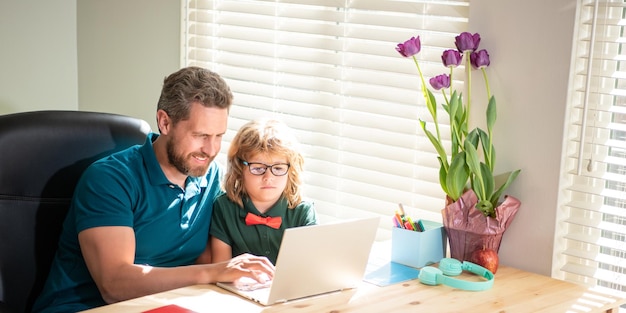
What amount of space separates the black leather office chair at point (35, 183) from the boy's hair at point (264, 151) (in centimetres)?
37

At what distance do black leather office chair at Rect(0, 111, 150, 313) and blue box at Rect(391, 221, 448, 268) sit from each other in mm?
862

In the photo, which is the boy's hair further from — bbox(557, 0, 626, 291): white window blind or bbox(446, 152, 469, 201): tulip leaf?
bbox(557, 0, 626, 291): white window blind

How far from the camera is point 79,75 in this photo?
→ 3666 mm

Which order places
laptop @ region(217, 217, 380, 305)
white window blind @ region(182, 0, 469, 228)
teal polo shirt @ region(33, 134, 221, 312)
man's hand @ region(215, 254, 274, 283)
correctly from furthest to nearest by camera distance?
white window blind @ region(182, 0, 469, 228) → teal polo shirt @ region(33, 134, 221, 312) → man's hand @ region(215, 254, 274, 283) → laptop @ region(217, 217, 380, 305)

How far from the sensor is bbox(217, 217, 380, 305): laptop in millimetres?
1991

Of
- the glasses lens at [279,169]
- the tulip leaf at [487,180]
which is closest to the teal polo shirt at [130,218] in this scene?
the glasses lens at [279,169]

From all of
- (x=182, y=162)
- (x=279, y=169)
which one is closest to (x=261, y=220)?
(x=279, y=169)

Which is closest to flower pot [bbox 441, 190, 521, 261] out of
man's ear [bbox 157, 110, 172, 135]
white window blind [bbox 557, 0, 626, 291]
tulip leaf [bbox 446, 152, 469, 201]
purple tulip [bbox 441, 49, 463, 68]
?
tulip leaf [bbox 446, 152, 469, 201]

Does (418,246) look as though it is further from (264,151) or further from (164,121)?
(164,121)

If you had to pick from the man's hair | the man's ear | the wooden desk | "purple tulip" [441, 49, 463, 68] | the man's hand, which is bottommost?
the wooden desk

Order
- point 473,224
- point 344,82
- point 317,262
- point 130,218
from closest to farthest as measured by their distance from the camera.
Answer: point 317,262, point 130,218, point 473,224, point 344,82

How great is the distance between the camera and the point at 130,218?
7.45ft

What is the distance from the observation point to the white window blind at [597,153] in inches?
89.5

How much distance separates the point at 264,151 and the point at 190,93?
0.25 metres
